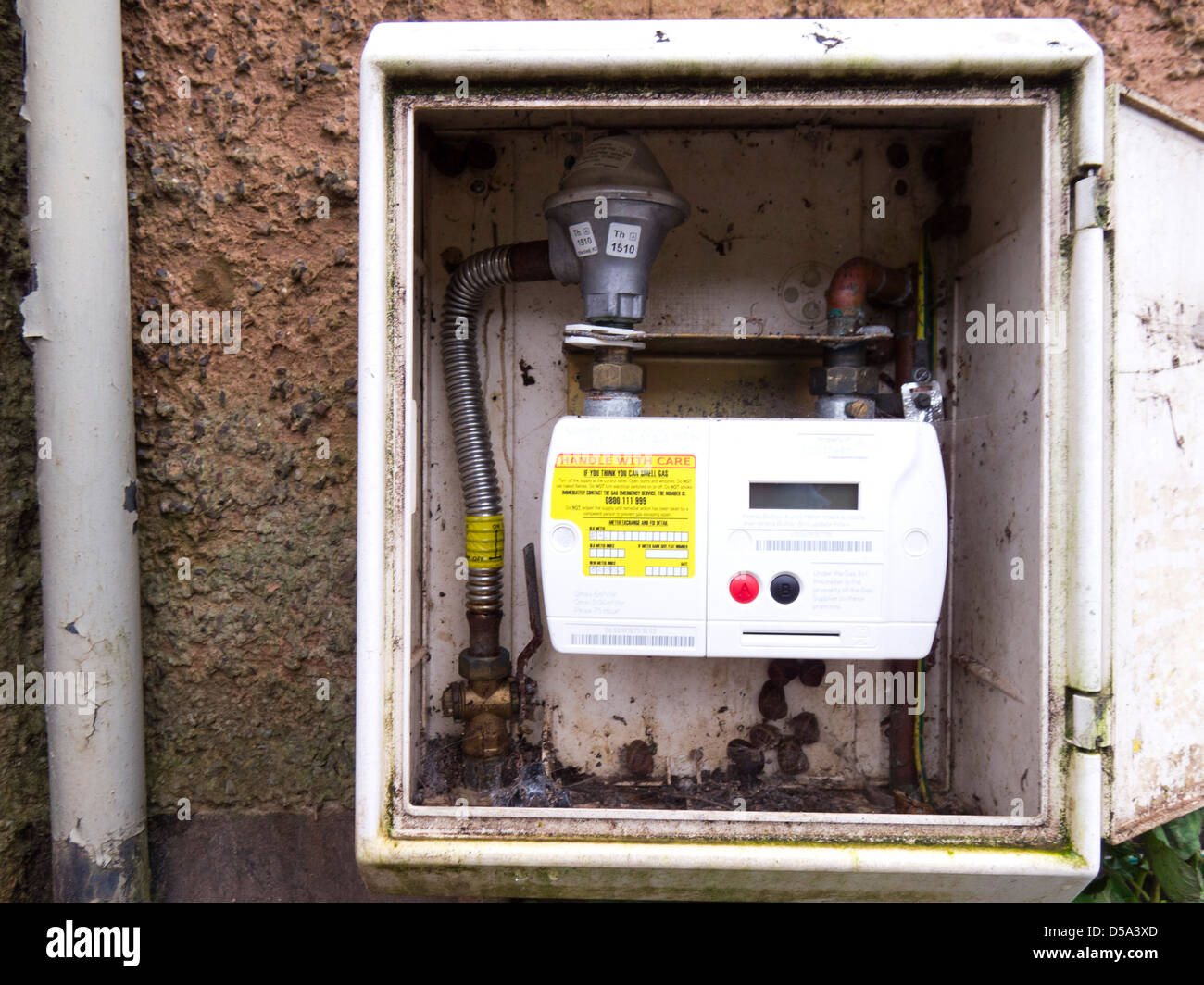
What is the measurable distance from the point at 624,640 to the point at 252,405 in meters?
0.73

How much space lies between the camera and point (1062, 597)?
0.82 meters

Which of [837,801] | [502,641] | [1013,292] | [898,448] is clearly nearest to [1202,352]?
[1013,292]

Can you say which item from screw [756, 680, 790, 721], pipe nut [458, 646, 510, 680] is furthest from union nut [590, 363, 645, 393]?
screw [756, 680, 790, 721]

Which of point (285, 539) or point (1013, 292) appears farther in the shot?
point (285, 539)

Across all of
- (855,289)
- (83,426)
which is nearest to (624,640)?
(855,289)

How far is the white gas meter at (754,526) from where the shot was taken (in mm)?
940

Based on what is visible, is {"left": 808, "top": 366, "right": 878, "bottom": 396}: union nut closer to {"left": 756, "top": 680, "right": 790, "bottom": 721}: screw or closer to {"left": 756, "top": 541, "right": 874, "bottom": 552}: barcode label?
{"left": 756, "top": 541, "right": 874, "bottom": 552}: barcode label

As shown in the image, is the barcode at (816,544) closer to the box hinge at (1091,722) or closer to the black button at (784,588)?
the black button at (784,588)

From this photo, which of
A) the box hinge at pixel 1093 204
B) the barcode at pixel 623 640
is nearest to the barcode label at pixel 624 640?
the barcode at pixel 623 640

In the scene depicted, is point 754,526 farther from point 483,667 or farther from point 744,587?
point 483,667

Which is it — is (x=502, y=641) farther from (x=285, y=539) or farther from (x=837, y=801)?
(x=837, y=801)

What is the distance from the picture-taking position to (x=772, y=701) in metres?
1.19

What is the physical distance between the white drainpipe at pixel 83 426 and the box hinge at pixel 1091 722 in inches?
51.0
